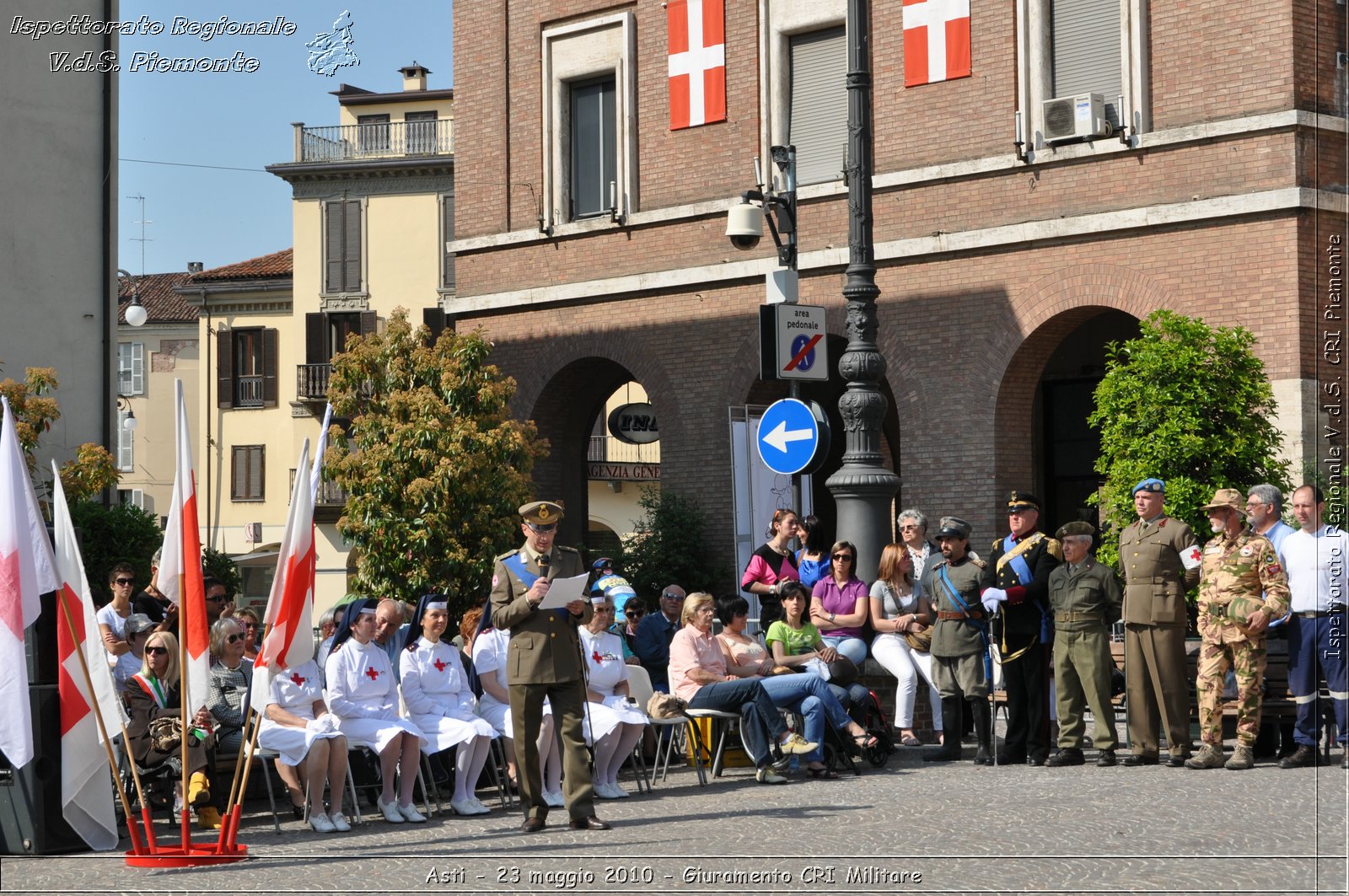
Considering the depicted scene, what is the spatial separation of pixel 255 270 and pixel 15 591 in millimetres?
50230

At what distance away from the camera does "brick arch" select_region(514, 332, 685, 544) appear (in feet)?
86.2

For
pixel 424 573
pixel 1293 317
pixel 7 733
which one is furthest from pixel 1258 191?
pixel 7 733

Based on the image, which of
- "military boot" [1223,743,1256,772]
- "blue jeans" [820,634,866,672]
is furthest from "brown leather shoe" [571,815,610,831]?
"military boot" [1223,743,1256,772]

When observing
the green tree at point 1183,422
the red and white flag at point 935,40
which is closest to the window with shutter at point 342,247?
the red and white flag at point 935,40

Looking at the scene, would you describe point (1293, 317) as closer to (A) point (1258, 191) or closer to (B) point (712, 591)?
(A) point (1258, 191)

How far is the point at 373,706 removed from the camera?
12.5m

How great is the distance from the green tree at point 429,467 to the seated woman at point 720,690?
9.89m

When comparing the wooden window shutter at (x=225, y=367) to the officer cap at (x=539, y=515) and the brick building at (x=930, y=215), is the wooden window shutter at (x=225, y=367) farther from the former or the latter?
the officer cap at (x=539, y=515)

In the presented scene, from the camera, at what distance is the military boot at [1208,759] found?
42.4ft

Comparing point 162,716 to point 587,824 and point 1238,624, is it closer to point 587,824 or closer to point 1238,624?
point 587,824

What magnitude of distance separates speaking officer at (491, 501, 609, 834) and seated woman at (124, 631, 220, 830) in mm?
1997

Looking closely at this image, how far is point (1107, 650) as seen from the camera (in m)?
13.7

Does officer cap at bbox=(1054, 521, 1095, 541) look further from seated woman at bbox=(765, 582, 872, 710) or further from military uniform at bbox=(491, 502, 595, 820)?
military uniform at bbox=(491, 502, 595, 820)

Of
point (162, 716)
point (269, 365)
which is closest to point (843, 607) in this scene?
point (162, 716)
